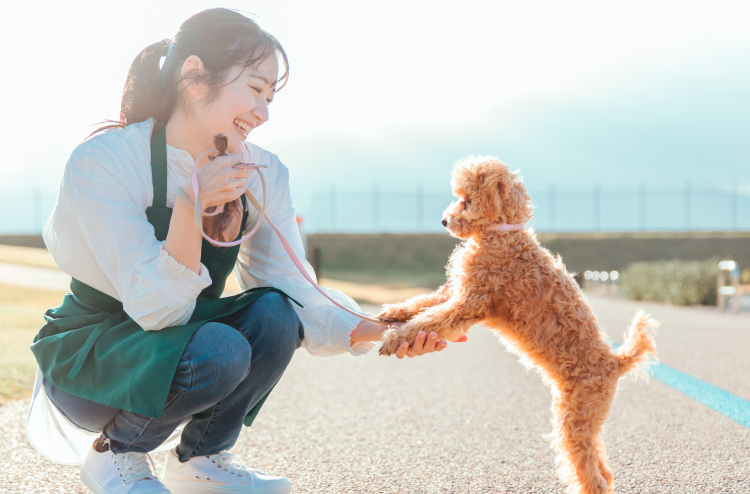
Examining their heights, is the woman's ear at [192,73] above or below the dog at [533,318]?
above

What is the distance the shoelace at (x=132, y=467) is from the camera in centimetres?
222

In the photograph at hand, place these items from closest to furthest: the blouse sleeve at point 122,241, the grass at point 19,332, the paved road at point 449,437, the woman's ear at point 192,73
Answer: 1. the blouse sleeve at point 122,241
2. the woman's ear at point 192,73
3. the paved road at point 449,437
4. the grass at point 19,332

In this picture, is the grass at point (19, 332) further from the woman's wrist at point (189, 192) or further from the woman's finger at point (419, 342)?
the woman's finger at point (419, 342)

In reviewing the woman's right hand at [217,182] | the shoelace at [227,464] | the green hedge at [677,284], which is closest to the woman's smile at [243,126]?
the woman's right hand at [217,182]

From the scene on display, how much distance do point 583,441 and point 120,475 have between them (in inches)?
63.2

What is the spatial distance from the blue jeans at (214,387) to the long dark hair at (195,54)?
0.79m

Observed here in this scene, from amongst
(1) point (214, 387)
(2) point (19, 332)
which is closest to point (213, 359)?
(1) point (214, 387)

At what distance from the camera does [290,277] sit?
8.52ft

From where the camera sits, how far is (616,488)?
2.59 m

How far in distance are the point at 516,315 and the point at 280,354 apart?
853 millimetres

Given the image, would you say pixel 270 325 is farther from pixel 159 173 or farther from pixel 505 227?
pixel 505 227

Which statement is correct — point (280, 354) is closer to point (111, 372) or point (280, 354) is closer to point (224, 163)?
point (111, 372)

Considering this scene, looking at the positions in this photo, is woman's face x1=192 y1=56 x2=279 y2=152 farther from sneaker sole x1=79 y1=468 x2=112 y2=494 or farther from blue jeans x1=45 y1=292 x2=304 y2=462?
sneaker sole x1=79 y1=468 x2=112 y2=494

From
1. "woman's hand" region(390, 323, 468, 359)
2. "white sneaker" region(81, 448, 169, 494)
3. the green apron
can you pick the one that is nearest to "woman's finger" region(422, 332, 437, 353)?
"woman's hand" region(390, 323, 468, 359)
